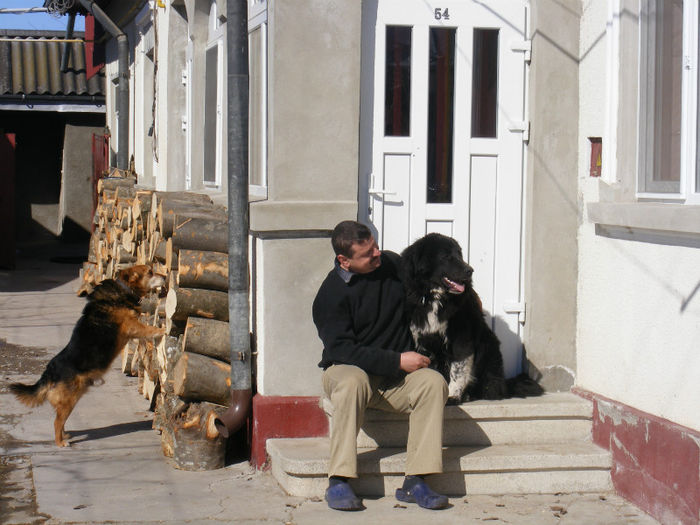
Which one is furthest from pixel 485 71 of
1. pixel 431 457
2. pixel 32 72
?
pixel 32 72

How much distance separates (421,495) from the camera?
216 inches

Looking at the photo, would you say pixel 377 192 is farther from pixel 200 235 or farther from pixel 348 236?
pixel 200 235

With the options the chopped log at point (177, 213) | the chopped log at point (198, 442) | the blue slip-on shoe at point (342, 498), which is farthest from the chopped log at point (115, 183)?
the blue slip-on shoe at point (342, 498)

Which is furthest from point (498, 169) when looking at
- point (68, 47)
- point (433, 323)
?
point (68, 47)

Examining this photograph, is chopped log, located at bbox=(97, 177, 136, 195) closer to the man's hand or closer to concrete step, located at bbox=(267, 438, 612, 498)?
concrete step, located at bbox=(267, 438, 612, 498)

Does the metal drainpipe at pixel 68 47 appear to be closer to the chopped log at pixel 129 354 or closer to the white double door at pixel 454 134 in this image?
the chopped log at pixel 129 354

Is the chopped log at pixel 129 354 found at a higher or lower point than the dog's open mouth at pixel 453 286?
lower

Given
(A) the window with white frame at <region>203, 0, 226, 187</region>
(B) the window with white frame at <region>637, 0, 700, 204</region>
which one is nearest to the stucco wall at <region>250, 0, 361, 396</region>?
(B) the window with white frame at <region>637, 0, 700, 204</region>

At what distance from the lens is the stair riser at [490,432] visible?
19.6 ft

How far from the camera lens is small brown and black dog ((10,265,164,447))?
271 inches

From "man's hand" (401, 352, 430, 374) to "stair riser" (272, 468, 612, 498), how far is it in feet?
2.22

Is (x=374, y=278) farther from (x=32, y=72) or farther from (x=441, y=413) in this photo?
(x=32, y=72)

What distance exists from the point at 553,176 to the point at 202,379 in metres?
2.59

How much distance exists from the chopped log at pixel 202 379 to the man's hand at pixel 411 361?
1.35 meters
